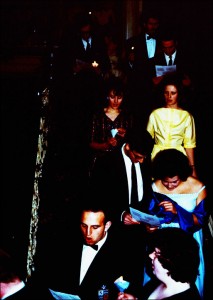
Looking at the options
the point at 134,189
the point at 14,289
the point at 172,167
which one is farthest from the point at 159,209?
the point at 14,289

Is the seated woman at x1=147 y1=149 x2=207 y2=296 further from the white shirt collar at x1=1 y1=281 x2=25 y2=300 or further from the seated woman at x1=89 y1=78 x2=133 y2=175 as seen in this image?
the white shirt collar at x1=1 y1=281 x2=25 y2=300

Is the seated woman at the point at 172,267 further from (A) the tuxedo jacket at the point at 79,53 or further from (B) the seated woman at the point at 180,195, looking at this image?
(A) the tuxedo jacket at the point at 79,53

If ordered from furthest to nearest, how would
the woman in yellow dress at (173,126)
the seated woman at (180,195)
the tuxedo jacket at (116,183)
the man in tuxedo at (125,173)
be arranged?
the woman in yellow dress at (173,126) → the tuxedo jacket at (116,183) → the man in tuxedo at (125,173) → the seated woman at (180,195)

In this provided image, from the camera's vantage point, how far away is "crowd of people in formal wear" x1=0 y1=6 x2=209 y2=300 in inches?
130

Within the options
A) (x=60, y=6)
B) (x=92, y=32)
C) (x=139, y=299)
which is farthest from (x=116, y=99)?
(x=60, y=6)

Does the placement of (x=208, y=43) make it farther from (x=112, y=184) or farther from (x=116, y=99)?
(x=112, y=184)

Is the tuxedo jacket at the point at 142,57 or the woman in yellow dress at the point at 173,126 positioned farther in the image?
the tuxedo jacket at the point at 142,57

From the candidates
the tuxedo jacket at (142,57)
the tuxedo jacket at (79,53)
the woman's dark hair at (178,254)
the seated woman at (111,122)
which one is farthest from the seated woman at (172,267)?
the tuxedo jacket at (79,53)

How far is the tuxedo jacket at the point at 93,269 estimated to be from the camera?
3600 millimetres

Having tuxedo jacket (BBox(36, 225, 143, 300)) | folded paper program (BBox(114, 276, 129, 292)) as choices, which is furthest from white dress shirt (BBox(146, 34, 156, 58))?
folded paper program (BBox(114, 276, 129, 292))

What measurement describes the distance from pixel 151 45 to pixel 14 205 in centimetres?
438

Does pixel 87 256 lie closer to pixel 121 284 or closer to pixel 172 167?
pixel 121 284

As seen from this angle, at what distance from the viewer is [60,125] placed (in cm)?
735

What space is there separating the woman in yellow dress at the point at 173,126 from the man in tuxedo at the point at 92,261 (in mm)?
1871
